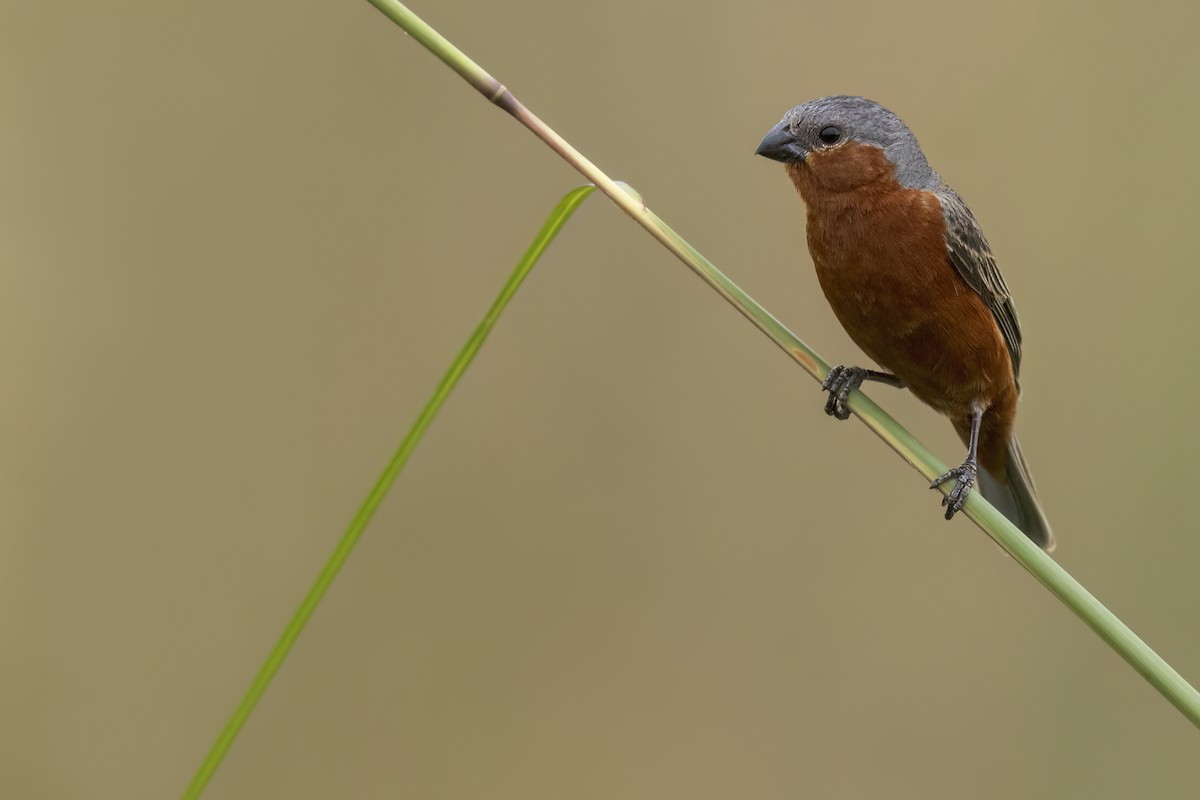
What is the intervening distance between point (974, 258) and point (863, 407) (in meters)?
0.82

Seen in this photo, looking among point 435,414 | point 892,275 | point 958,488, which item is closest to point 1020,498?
point 958,488

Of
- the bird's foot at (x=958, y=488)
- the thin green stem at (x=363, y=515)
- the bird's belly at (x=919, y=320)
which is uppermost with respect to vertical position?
the bird's belly at (x=919, y=320)

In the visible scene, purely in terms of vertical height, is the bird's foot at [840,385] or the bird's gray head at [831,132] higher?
the bird's gray head at [831,132]

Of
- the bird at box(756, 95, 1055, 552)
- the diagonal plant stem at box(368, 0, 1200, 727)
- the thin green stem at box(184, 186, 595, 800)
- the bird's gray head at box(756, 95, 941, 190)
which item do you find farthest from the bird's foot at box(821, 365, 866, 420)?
the thin green stem at box(184, 186, 595, 800)

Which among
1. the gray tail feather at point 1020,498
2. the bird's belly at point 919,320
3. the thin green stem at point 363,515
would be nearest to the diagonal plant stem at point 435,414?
the thin green stem at point 363,515

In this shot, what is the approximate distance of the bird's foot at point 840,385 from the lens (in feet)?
8.46

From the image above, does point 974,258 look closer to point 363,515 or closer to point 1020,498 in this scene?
point 1020,498

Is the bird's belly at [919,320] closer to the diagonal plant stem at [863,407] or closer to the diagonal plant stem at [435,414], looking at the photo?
the diagonal plant stem at [863,407]

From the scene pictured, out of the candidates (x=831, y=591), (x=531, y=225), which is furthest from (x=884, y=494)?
(x=531, y=225)

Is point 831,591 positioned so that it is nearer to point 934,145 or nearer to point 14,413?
point 934,145

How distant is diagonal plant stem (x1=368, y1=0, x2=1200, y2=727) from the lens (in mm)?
1424

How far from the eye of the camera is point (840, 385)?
2.62 metres

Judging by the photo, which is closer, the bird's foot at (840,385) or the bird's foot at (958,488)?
the bird's foot at (958,488)

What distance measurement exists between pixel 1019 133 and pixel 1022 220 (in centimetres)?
30
